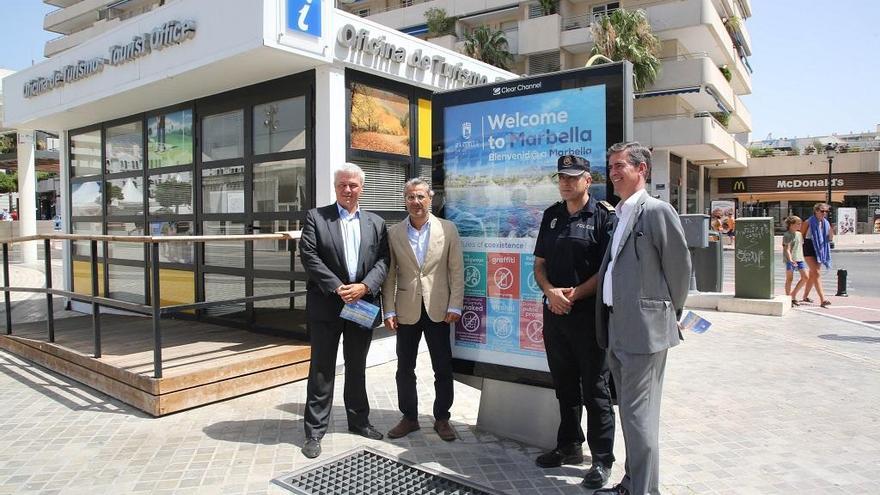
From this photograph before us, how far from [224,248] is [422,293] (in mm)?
3991

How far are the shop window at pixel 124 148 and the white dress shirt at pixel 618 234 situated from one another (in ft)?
24.5

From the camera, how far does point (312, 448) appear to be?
13.1ft

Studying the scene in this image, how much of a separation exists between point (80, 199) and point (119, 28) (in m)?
4.23

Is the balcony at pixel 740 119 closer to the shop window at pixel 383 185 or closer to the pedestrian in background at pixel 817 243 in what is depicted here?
the pedestrian in background at pixel 817 243

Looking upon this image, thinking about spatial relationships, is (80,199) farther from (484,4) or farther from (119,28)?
(484,4)

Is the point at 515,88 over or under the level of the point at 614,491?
over

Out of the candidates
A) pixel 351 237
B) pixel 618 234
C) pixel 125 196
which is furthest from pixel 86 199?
pixel 618 234

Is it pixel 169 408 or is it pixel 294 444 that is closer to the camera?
pixel 294 444

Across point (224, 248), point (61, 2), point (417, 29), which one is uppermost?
point (61, 2)

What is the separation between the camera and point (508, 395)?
4.35 meters

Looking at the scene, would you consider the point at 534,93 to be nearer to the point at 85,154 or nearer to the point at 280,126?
the point at 280,126

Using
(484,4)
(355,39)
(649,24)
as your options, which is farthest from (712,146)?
(355,39)

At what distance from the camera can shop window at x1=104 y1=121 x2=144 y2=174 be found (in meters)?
8.55

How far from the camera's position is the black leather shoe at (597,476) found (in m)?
3.49
